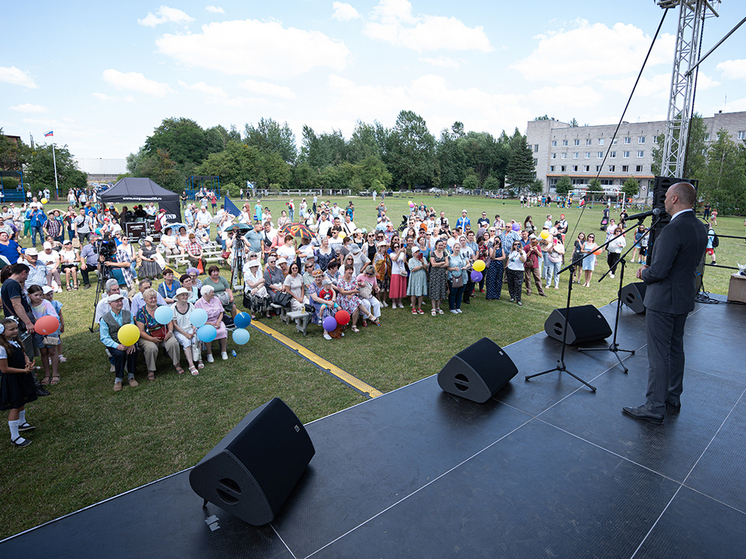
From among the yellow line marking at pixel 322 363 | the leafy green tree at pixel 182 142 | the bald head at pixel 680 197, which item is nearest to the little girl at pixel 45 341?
the yellow line marking at pixel 322 363

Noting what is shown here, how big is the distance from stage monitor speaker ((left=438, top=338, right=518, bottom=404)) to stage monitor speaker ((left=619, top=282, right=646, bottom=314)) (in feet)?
16.5

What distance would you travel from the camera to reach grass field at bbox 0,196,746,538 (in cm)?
399

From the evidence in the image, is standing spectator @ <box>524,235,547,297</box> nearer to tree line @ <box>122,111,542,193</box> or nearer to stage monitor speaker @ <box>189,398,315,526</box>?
stage monitor speaker @ <box>189,398,315,526</box>

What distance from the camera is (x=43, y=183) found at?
43.2m

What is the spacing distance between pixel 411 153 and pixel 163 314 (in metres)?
A: 75.7

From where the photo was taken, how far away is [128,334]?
5.66 meters

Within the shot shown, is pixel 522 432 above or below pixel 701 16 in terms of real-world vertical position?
below

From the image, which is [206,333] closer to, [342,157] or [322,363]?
[322,363]

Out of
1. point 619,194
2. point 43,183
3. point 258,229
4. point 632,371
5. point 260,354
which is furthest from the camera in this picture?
point 619,194

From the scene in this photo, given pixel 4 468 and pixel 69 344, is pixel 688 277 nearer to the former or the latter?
pixel 4 468

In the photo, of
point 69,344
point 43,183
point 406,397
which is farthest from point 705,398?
point 43,183

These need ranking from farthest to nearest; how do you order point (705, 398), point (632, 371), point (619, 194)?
1. point (619, 194)
2. point (632, 371)
3. point (705, 398)

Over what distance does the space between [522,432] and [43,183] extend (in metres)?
53.9

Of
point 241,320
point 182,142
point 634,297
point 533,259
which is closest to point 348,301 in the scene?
point 241,320
